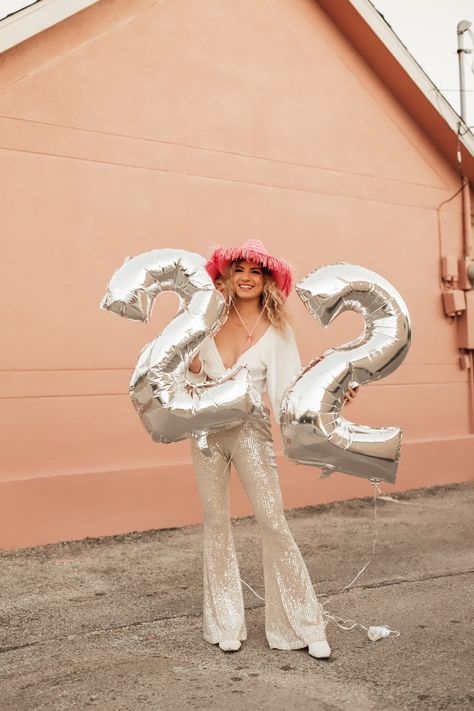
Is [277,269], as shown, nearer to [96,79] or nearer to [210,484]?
[210,484]

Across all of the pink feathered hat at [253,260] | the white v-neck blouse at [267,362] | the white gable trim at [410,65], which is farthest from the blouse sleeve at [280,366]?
the white gable trim at [410,65]

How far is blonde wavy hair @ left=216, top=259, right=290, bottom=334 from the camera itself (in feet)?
11.5

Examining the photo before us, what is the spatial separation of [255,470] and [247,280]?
2.72 ft

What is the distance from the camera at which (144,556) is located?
17.3 ft

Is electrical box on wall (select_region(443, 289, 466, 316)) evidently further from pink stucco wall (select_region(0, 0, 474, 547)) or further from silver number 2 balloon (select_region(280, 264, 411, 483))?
silver number 2 balloon (select_region(280, 264, 411, 483))

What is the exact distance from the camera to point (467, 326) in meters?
7.99

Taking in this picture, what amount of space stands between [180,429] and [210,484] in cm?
35

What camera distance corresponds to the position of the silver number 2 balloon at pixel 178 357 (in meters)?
3.19

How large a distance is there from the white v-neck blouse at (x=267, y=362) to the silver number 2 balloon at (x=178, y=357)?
0.18 metres

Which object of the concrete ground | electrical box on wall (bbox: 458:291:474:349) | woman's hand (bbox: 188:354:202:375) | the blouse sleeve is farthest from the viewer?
electrical box on wall (bbox: 458:291:474:349)

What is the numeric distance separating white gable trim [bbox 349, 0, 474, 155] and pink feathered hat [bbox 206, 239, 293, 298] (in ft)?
14.7

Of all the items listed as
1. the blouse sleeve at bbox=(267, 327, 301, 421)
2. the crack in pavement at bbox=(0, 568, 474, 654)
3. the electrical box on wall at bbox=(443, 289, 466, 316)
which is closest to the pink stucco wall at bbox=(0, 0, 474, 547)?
the electrical box on wall at bbox=(443, 289, 466, 316)

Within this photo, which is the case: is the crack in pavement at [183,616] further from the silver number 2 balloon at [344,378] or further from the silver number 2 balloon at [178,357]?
the silver number 2 balloon at [344,378]

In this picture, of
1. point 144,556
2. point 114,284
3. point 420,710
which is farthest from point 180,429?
point 144,556
